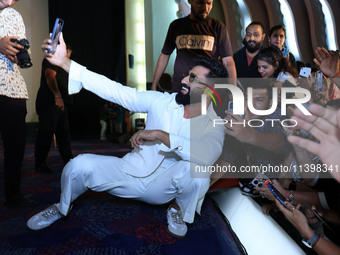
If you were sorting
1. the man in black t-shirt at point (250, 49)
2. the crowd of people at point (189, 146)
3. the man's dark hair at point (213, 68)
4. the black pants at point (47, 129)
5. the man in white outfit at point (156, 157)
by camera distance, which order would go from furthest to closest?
the black pants at point (47, 129) → the man in black t-shirt at point (250, 49) → the man's dark hair at point (213, 68) → the man in white outfit at point (156, 157) → the crowd of people at point (189, 146)

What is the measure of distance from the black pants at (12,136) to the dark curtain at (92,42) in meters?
4.81

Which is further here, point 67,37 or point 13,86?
point 67,37

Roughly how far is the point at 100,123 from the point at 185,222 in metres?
5.42

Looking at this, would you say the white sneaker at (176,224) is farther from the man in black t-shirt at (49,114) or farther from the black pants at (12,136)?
the man in black t-shirt at (49,114)

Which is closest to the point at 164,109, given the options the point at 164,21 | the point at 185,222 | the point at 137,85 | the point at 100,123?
the point at 185,222

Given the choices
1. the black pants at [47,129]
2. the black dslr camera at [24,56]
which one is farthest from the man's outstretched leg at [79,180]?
the black pants at [47,129]

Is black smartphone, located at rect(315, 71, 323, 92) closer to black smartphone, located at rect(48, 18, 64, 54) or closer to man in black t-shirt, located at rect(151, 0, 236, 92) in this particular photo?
man in black t-shirt, located at rect(151, 0, 236, 92)

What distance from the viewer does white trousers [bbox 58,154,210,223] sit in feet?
4.75

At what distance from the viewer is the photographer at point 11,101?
156cm

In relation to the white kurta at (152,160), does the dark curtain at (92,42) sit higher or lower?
higher

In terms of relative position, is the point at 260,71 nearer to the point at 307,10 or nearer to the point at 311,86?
the point at 311,86

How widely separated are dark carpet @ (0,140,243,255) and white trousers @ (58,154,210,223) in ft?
0.39

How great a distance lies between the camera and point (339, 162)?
0.67m

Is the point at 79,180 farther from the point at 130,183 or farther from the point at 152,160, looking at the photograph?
the point at 152,160
